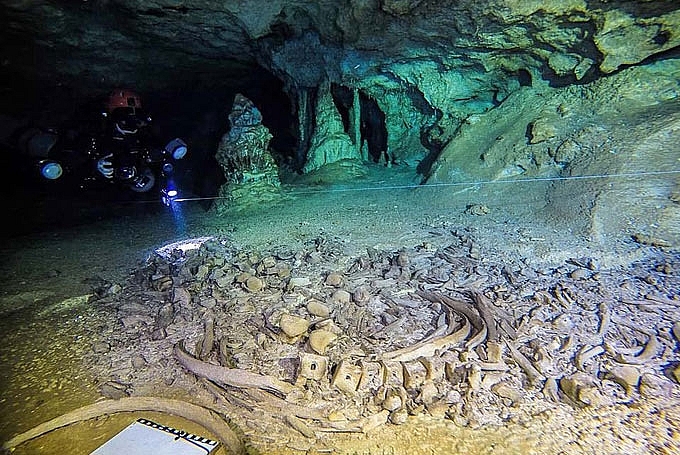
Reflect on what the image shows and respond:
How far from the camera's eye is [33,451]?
5.72ft

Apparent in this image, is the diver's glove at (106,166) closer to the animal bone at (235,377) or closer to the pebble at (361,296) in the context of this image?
the animal bone at (235,377)

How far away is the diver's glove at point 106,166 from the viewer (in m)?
5.34

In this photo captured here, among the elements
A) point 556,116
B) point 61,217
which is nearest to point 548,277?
point 556,116

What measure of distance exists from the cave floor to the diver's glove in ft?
2.77

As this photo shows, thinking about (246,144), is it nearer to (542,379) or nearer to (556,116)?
(556,116)

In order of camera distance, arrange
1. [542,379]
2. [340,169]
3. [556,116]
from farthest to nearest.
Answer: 1. [340,169]
2. [556,116]
3. [542,379]

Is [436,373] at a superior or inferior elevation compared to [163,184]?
inferior

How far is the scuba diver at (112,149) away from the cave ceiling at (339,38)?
1275 mm

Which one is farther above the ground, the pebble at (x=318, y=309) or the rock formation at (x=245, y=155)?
the rock formation at (x=245, y=155)

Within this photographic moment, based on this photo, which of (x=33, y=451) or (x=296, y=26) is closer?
(x=33, y=451)

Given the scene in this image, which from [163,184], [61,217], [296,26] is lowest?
[61,217]

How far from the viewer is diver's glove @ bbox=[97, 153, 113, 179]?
210 inches

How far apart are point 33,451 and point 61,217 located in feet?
20.6

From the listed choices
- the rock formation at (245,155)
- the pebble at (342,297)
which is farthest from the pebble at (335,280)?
the rock formation at (245,155)
